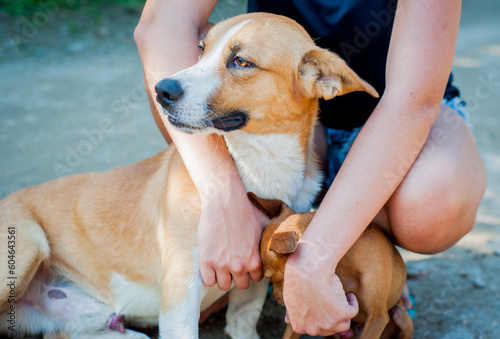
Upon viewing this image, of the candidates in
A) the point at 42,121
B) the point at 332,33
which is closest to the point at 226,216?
the point at 332,33

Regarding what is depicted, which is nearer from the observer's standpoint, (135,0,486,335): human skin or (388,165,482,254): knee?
(135,0,486,335): human skin

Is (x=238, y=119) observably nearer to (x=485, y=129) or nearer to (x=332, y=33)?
(x=332, y=33)

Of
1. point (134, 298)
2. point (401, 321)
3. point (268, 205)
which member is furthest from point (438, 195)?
point (134, 298)

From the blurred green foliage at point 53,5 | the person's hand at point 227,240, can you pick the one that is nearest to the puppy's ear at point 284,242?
the person's hand at point 227,240

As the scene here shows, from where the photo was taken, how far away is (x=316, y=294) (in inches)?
70.1

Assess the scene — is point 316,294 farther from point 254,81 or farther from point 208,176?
point 254,81

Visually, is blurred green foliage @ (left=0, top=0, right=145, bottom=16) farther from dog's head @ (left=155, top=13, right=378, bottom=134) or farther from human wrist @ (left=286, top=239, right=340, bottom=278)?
human wrist @ (left=286, top=239, right=340, bottom=278)

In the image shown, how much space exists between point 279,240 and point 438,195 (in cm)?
74

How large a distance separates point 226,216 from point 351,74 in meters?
0.75

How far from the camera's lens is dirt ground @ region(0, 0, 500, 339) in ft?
8.77

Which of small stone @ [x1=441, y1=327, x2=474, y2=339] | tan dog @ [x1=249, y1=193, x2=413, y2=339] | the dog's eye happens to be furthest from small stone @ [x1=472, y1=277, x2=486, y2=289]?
the dog's eye

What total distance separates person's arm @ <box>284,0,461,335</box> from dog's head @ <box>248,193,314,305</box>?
64mm

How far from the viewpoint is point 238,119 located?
6.63 feet

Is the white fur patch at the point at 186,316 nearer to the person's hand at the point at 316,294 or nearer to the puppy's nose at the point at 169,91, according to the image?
the person's hand at the point at 316,294
